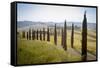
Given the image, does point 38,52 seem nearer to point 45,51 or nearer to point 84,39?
point 45,51

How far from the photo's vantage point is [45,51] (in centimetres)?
215

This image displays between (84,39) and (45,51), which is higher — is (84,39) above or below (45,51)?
above

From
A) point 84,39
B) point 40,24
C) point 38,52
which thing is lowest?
point 38,52

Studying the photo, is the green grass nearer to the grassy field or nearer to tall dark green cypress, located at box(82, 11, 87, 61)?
the grassy field

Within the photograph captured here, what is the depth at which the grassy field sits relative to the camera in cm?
206

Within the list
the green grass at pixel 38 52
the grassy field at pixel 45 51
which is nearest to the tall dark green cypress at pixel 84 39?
the grassy field at pixel 45 51

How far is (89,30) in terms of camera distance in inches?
92.1

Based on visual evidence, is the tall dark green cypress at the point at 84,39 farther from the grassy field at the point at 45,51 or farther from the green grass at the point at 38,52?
the green grass at the point at 38,52

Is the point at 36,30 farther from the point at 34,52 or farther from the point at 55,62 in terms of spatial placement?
the point at 55,62

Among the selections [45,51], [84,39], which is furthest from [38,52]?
[84,39]

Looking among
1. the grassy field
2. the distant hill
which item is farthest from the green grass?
the distant hill

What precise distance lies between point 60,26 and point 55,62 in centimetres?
35

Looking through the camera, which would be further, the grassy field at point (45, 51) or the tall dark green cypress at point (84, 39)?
the tall dark green cypress at point (84, 39)

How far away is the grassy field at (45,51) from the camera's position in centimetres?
206
